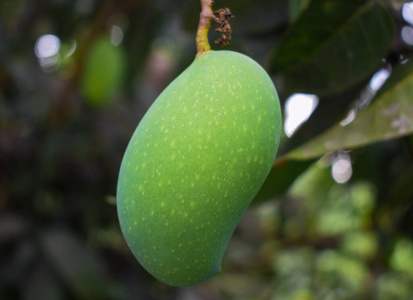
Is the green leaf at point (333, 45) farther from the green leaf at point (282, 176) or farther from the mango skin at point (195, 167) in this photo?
the mango skin at point (195, 167)

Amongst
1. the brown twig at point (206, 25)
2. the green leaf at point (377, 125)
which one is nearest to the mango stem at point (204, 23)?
the brown twig at point (206, 25)

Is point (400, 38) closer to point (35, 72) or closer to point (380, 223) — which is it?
point (380, 223)

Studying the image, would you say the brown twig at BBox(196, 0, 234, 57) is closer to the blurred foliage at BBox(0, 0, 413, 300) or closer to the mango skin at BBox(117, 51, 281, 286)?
the mango skin at BBox(117, 51, 281, 286)

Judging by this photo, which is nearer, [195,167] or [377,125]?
[195,167]

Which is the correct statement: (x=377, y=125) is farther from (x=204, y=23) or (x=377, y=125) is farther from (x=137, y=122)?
(x=137, y=122)

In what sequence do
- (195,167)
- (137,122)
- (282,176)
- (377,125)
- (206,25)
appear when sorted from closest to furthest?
(195,167) < (206,25) < (377,125) < (282,176) < (137,122)

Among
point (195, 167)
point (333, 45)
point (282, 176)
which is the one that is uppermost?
point (195, 167)

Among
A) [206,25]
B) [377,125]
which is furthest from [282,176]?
[206,25]
